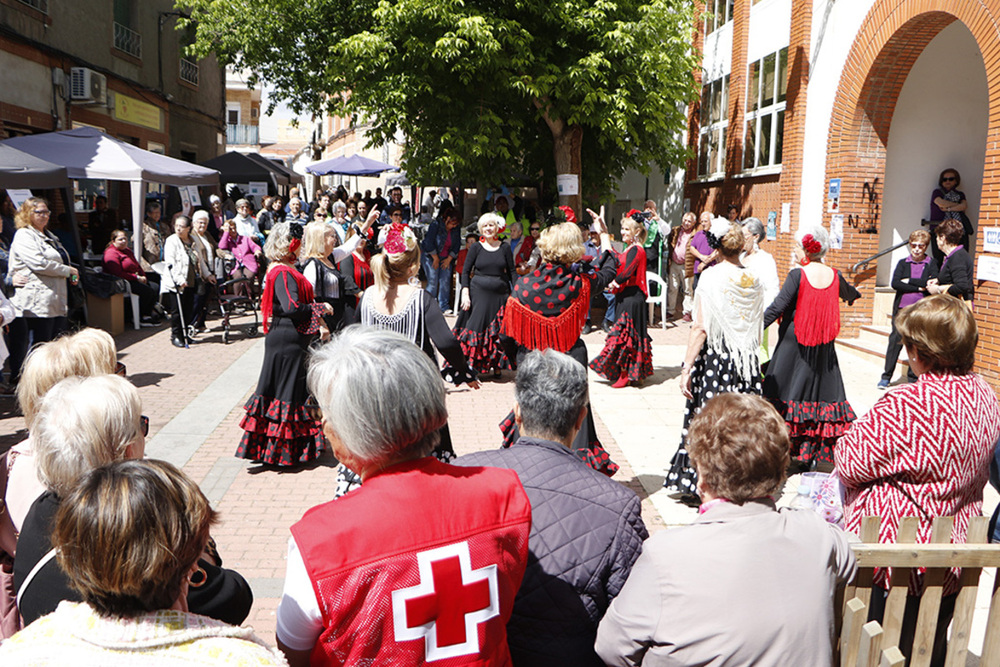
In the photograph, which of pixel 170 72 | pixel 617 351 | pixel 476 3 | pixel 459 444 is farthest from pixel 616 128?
pixel 170 72

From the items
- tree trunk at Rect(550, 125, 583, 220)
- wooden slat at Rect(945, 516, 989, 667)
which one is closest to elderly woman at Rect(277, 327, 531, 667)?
wooden slat at Rect(945, 516, 989, 667)

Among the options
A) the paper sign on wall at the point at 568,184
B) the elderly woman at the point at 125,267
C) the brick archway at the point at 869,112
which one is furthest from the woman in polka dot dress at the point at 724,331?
the elderly woman at the point at 125,267

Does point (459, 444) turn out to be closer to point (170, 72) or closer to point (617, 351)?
point (617, 351)

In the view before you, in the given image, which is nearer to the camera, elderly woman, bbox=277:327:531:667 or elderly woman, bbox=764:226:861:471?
elderly woman, bbox=277:327:531:667

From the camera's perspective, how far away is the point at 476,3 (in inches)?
518

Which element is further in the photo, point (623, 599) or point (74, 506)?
point (623, 599)

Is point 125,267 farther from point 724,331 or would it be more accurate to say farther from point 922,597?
point 922,597

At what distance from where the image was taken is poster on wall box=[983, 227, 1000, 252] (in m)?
8.59

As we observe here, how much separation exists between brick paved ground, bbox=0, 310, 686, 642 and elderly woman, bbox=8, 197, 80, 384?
0.67 m

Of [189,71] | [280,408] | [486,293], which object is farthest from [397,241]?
[189,71]

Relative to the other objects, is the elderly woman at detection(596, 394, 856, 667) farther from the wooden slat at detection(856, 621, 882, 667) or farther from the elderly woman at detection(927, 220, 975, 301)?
the elderly woman at detection(927, 220, 975, 301)

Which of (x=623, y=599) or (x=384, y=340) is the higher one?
(x=384, y=340)

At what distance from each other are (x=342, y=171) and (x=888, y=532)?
2220 cm

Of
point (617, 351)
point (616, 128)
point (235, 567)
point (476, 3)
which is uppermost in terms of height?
point (476, 3)
